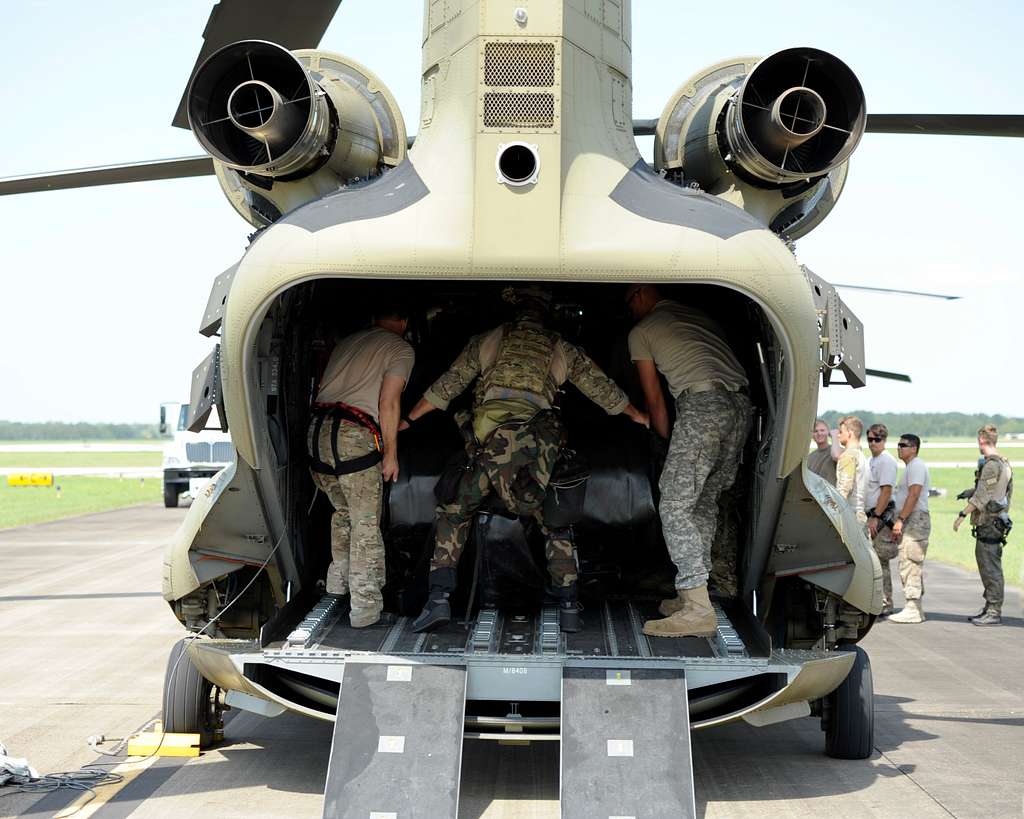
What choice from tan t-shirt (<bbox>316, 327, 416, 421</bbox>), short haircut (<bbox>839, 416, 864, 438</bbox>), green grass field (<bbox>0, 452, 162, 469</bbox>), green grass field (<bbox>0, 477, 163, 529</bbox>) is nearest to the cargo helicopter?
tan t-shirt (<bbox>316, 327, 416, 421</bbox>)

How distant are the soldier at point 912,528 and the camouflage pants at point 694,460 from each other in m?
5.30

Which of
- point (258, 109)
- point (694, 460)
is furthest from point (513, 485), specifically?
point (258, 109)

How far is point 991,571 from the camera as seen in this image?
10914 mm

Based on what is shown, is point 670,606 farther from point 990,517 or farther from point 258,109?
point 990,517

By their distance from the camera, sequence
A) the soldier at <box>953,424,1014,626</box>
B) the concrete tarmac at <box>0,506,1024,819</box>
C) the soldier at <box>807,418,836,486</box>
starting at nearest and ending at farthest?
1. the concrete tarmac at <box>0,506,1024,819</box>
2. the soldier at <box>953,424,1014,626</box>
3. the soldier at <box>807,418,836,486</box>

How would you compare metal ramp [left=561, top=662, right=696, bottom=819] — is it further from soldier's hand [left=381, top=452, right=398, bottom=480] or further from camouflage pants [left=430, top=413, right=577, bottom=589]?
soldier's hand [left=381, top=452, right=398, bottom=480]

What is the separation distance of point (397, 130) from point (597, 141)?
1.41 meters

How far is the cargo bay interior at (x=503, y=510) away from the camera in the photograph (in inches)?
231

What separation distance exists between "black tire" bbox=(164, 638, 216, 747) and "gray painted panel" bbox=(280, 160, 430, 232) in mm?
2284

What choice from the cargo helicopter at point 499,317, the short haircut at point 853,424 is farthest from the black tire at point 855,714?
the short haircut at point 853,424

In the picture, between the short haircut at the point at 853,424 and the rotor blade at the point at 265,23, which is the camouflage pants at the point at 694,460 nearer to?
the rotor blade at the point at 265,23

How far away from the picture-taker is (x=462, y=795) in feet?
17.5

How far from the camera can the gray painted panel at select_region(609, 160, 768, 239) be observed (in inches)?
198

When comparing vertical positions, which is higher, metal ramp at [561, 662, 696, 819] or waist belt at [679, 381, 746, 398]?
waist belt at [679, 381, 746, 398]
